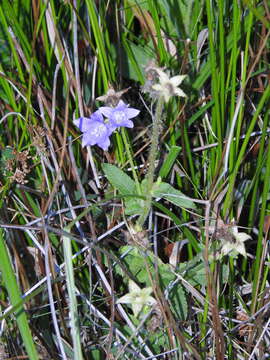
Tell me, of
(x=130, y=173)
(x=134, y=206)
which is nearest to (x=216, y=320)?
(x=134, y=206)

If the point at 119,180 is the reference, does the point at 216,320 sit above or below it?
below

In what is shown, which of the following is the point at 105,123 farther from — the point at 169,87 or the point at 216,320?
the point at 216,320

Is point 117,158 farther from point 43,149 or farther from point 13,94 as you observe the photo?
point 13,94

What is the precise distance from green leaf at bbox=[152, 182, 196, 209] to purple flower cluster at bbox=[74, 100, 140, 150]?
14 cm

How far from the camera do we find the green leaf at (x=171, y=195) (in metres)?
1.16

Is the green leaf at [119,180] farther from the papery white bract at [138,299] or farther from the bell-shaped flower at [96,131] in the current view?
the papery white bract at [138,299]

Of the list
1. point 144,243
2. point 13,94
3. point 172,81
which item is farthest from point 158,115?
point 13,94

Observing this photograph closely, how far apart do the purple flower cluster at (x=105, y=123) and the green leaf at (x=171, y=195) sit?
14 cm

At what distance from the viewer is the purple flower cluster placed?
1164mm

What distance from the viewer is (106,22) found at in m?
1.41

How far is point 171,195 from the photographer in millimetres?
1188

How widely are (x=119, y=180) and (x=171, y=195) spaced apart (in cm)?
12

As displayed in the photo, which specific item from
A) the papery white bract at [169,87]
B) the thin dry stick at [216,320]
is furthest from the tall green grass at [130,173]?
the papery white bract at [169,87]

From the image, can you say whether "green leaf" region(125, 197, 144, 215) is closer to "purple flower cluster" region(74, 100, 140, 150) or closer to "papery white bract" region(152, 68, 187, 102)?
"purple flower cluster" region(74, 100, 140, 150)
